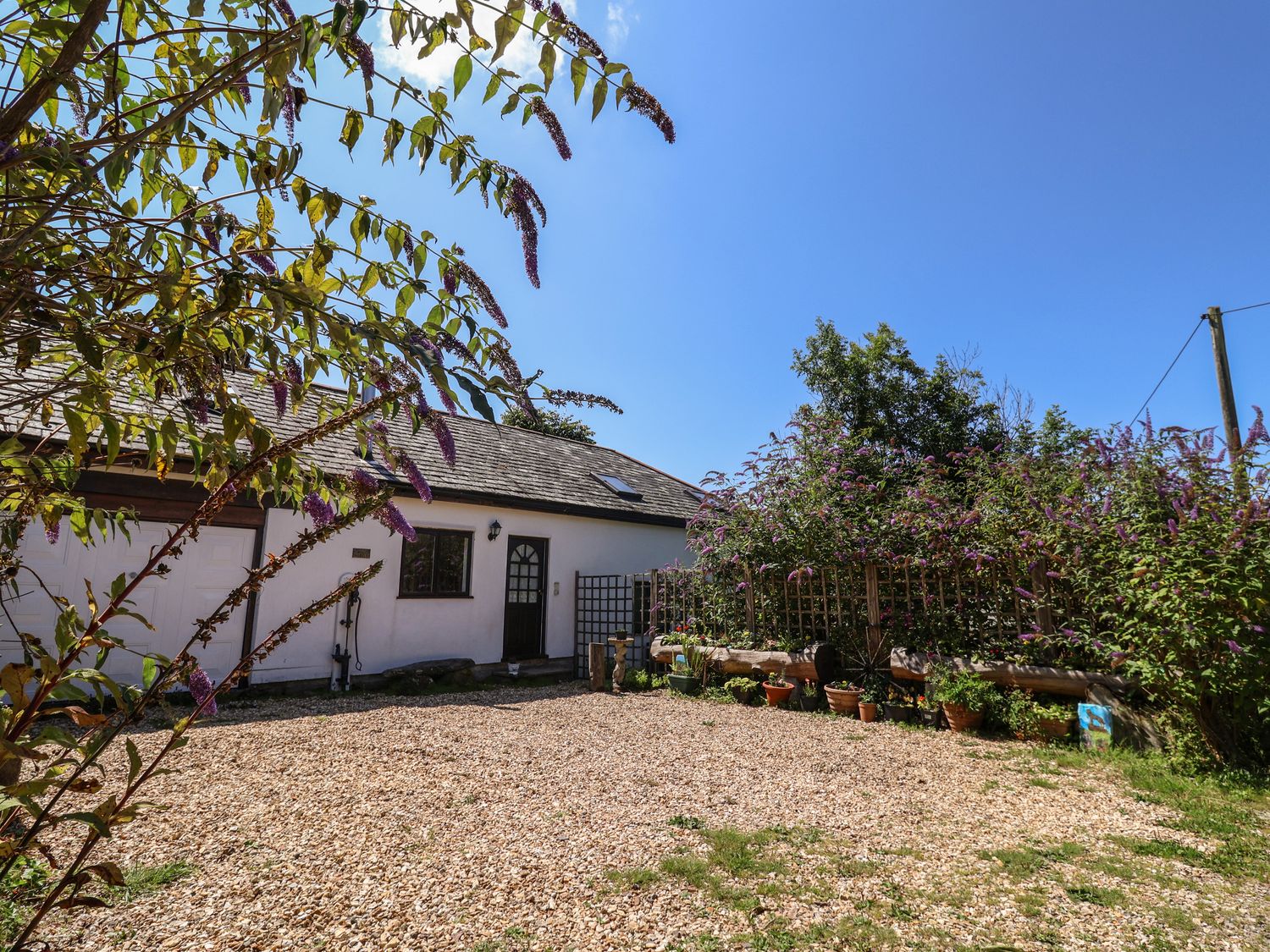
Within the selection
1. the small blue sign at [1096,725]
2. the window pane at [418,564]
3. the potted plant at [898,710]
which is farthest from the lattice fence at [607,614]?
the small blue sign at [1096,725]

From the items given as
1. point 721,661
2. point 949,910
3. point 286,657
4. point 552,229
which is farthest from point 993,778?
point 286,657

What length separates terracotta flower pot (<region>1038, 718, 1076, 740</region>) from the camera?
601cm

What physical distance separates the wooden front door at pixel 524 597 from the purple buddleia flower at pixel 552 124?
1008 centimetres

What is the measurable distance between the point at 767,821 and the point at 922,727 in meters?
3.74

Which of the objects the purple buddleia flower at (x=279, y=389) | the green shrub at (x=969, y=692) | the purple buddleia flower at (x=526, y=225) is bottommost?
the green shrub at (x=969, y=692)

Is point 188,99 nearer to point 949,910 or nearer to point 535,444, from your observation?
point 949,910

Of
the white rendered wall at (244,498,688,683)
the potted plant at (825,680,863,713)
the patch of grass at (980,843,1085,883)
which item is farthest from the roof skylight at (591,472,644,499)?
the patch of grass at (980,843,1085,883)

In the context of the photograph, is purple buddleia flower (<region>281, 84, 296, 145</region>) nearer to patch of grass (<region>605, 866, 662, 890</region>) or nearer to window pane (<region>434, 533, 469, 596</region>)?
patch of grass (<region>605, 866, 662, 890</region>)

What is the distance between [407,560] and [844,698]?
23.0 ft

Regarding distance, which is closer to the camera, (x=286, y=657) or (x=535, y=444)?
(x=286, y=657)

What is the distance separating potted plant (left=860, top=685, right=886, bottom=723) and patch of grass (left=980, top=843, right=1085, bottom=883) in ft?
11.9

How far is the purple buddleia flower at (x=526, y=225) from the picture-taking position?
169cm

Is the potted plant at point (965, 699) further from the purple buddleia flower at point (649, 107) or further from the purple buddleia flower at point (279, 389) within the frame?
the purple buddleia flower at point (279, 389)

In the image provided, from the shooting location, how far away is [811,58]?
20.5ft
